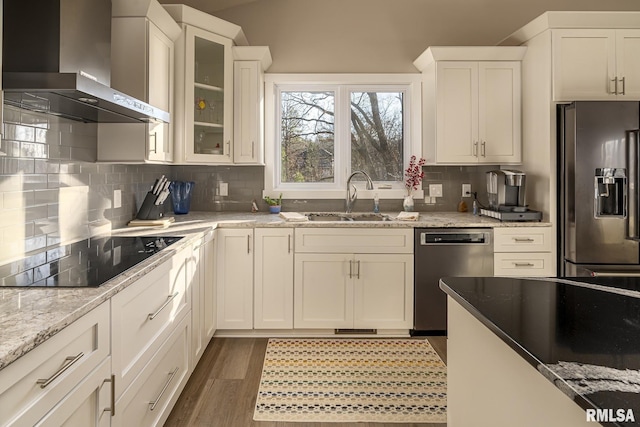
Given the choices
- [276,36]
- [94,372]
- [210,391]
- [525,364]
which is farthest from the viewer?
[276,36]

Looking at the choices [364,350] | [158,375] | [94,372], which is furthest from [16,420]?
[364,350]

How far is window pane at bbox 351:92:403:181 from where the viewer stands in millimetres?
3889

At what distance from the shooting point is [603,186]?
2.84m

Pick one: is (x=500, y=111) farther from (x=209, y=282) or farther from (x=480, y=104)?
(x=209, y=282)

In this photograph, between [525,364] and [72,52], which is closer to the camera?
[525,364]

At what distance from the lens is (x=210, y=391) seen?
2418 millimetres

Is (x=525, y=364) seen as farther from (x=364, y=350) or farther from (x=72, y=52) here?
(x=364, y=350)

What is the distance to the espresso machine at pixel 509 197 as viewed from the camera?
313 centimetres

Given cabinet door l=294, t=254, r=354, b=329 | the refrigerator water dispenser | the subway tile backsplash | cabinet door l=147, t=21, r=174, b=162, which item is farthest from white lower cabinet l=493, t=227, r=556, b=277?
the subway tile backsplash

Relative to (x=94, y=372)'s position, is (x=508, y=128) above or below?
above

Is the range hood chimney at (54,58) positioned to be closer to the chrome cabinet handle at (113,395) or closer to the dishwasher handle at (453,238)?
the chrome cabinet handle at (113,395)

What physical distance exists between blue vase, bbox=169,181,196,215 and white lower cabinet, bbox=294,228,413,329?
1079 mm

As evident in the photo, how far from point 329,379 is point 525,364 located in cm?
181

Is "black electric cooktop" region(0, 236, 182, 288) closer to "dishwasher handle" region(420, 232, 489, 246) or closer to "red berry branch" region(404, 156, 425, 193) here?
"dishwasher handle" region(420, 232, 489, 246)
